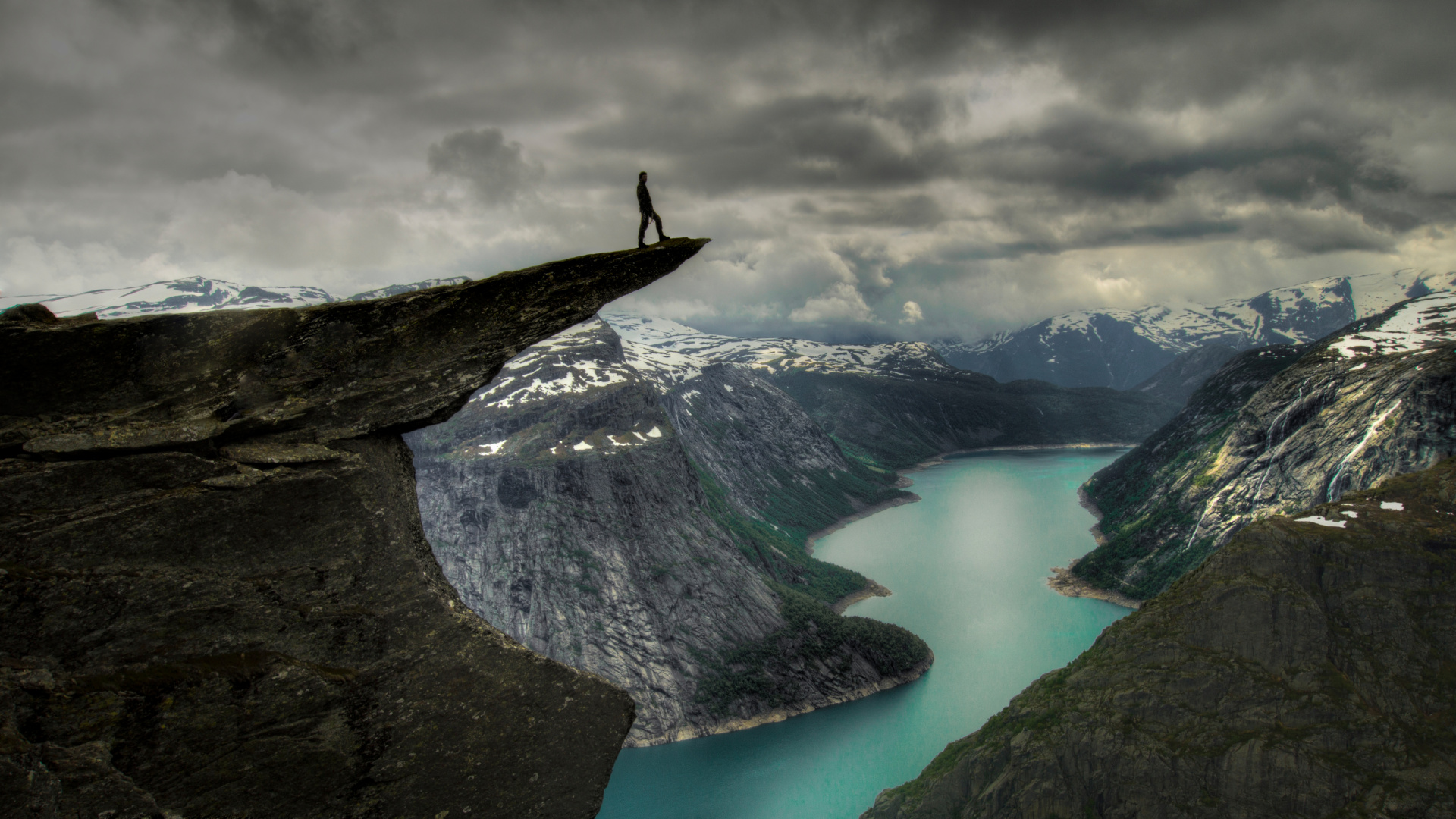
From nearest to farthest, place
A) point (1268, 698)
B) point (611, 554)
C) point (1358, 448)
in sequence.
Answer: point (1268, 698) < point (1358, 448) < point (611, 554)

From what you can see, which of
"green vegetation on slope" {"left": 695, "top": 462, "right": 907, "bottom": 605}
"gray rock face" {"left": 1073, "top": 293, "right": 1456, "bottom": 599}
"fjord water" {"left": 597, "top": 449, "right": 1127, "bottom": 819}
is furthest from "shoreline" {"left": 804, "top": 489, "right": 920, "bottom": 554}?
"gray rock face" {"left": 1073, "top": 293, "right": 1456, "bottom": 599}

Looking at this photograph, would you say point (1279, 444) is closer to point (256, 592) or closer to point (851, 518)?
point (851, 518)

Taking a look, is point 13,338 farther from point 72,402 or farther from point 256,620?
point 256,620

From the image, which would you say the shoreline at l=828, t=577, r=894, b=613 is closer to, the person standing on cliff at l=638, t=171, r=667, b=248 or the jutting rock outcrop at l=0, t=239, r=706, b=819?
the person standing on cliff at l=638, t=171, r=667, b=248

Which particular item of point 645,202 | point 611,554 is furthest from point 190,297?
point 645,202

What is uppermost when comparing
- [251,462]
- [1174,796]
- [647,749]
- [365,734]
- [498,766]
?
[251,462]

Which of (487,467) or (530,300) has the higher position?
(530,300)

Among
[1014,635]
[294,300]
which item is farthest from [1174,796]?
[294,300]
